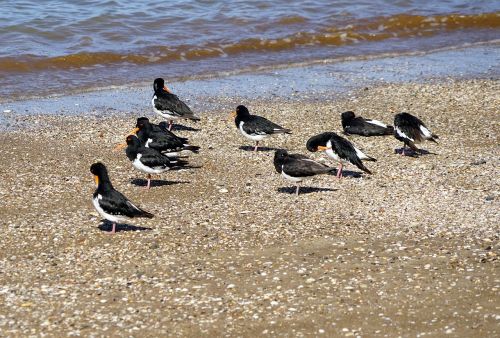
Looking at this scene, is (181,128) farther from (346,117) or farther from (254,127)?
(346,117)

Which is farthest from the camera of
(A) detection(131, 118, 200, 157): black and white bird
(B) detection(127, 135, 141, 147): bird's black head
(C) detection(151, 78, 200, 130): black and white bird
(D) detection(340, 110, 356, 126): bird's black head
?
(C) detection(151, 78, 200, 130): black and white bird

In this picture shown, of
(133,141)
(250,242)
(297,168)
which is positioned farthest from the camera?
(133,141)

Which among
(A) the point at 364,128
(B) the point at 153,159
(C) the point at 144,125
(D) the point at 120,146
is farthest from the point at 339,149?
(D) the point at 120,146

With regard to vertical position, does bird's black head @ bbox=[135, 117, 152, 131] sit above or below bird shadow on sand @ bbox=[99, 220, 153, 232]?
above

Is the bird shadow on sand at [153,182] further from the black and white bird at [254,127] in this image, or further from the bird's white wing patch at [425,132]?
the bird's white wing patch at [425,132]

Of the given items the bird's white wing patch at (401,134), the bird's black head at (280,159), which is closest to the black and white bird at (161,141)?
the bird's black head at (280,159)

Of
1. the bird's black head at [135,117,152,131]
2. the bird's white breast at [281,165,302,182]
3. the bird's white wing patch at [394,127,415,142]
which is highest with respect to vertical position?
the bird's black head at [135,117,152,131]

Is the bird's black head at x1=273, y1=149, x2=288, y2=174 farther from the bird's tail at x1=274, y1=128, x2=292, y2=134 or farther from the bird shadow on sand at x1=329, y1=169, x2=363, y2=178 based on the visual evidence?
the bird's tail at x1=274, y1=128, x2=292, y2=134

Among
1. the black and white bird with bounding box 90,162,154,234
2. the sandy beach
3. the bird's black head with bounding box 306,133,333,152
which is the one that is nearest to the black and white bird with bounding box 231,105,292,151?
the sandy beach

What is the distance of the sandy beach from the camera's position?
8.40 metres

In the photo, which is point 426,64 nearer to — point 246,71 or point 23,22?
point 246,71

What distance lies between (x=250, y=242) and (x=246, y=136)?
396 cm

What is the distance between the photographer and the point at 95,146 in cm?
1466

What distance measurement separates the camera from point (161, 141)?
43.9 ft
